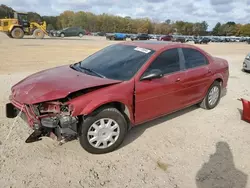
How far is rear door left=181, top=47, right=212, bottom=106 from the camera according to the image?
4.38 meters

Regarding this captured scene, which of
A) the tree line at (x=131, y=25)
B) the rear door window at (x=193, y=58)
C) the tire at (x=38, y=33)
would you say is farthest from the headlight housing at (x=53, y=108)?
the tree line at (x=131, y=25)

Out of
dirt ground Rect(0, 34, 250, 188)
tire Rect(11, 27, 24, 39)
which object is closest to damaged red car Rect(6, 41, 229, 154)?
dirt ground Rect(0, 34, 250, 188)

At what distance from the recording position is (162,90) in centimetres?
381

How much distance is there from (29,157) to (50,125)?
2.24 feet

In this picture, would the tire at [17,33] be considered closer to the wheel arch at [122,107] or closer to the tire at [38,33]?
the tire at [38,33]

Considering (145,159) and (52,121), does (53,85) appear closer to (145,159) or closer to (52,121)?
(52,121)

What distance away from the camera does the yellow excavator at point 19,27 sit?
82.5 feet

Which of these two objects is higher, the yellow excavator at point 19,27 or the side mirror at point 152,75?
the yellow excavator at point 19,27

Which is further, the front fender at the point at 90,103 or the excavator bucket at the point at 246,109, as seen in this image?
the excavator bucket at the point at 246,109

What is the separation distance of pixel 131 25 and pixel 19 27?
8621 centimetres

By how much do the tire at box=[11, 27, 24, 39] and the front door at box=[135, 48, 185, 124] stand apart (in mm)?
25630

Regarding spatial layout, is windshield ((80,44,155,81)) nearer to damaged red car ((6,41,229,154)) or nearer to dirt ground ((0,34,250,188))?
damaged red car ((6,41,229,154))

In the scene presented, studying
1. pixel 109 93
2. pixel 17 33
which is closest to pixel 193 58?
pixel 109 93

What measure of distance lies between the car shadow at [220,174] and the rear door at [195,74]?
1.39m
